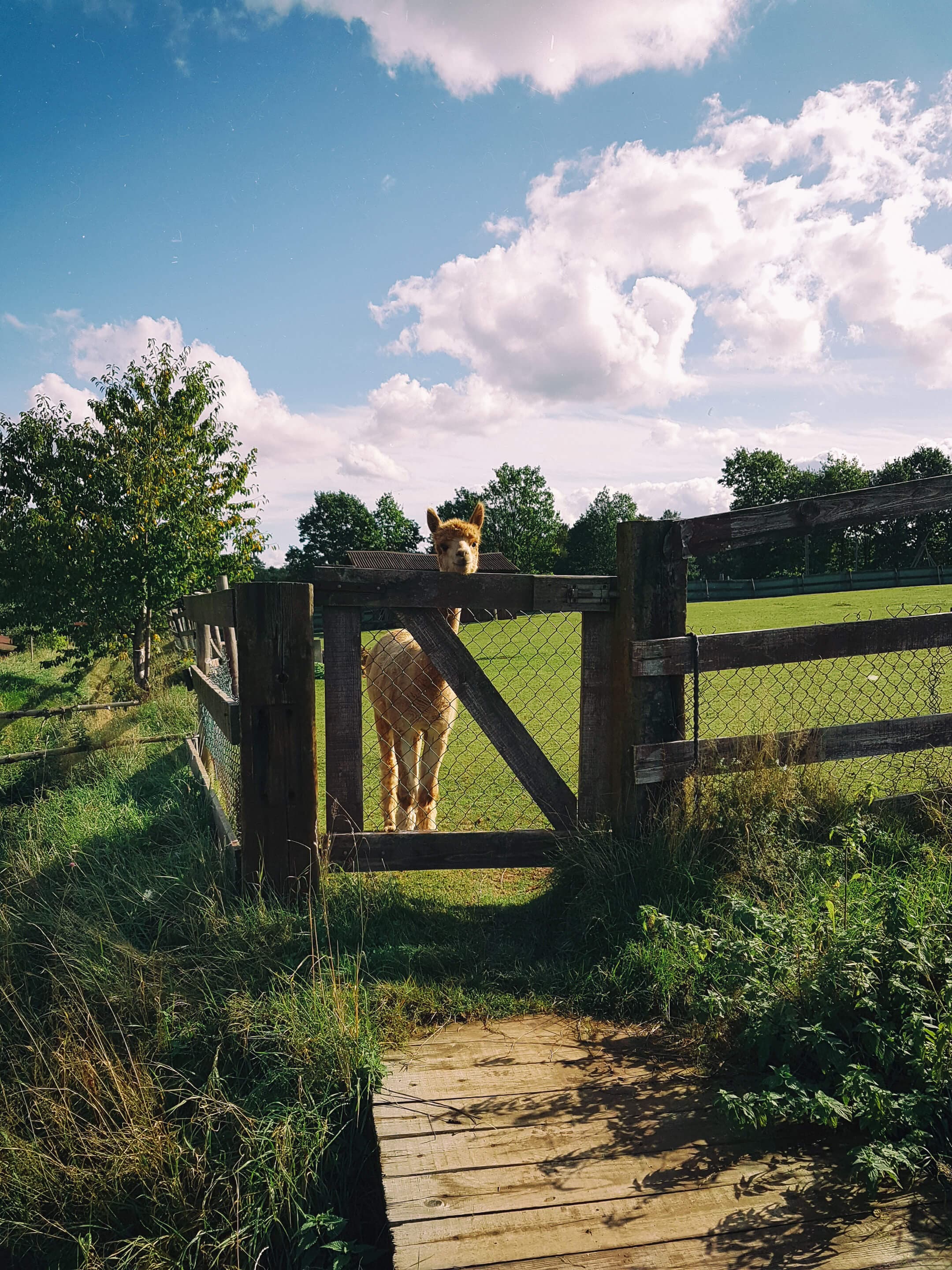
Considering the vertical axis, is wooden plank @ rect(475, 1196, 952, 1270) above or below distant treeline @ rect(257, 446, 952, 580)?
below

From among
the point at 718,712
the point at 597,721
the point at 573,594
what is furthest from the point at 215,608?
the point at 718,712

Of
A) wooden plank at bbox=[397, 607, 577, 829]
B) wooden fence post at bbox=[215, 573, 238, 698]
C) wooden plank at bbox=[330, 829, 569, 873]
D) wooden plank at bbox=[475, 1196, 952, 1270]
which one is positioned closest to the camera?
wooden plank at bbox=[475, 1196, 952, 1270]

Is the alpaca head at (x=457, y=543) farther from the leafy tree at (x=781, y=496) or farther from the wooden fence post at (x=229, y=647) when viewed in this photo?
the leafy tree at (x=781, y=496)

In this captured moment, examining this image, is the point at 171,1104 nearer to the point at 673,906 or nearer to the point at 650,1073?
the point at 650,1073

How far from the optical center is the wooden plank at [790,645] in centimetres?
423

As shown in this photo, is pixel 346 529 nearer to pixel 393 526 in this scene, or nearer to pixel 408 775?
pixel 393 526

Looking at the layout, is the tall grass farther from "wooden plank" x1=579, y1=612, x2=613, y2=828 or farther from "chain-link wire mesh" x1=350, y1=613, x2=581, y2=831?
"chain-link wire mesh" x1=350, y1=613, x2=581, y2=831

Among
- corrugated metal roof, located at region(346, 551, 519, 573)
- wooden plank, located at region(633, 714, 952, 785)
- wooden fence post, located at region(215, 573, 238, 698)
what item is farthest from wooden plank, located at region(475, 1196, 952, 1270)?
corrugated metal roof, located at region(346, 551, 519, 573)

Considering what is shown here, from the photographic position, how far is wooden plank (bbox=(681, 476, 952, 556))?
4.38m

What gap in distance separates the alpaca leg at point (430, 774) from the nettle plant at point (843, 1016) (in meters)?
2.43

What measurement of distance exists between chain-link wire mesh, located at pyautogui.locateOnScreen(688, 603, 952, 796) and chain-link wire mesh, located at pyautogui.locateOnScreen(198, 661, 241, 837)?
9.78 ft

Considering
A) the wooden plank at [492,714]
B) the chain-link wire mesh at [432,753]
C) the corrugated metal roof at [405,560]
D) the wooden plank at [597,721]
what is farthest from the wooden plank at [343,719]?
the corrugated metal roof at [405,560]

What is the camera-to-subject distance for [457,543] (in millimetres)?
5871

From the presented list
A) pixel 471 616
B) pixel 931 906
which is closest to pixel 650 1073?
pixel 931 906
